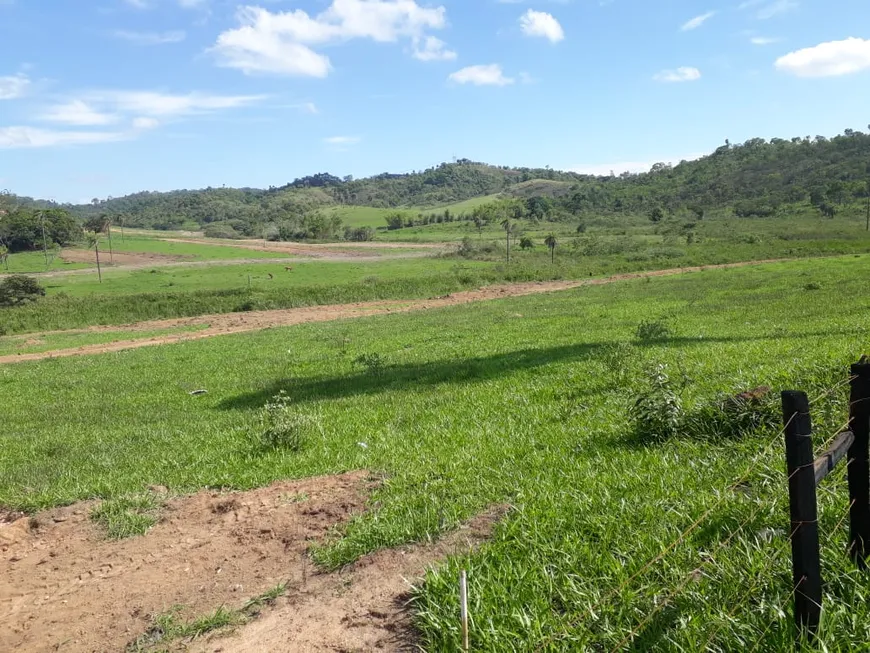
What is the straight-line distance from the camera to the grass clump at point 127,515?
6.06 metres

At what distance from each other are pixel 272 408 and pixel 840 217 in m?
94.9

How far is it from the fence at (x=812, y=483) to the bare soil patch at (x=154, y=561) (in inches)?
140

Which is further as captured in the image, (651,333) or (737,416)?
(651,333)

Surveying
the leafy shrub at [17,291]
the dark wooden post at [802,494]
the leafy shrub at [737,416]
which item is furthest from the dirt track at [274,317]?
the dark wooden post at [802,494]

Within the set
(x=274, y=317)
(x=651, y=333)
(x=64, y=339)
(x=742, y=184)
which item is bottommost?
(x=64, y=339)

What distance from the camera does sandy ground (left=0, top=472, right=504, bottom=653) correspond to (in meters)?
4.10

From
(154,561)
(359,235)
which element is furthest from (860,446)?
(359,235)

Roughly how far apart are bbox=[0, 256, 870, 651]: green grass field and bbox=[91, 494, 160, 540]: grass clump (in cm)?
34

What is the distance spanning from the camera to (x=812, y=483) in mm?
2533

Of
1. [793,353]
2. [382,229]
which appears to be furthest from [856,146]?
[793,353]

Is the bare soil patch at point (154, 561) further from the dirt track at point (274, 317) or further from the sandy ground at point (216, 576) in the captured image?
the dirt track at point (274, 317)

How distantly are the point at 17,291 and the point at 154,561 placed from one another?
43.5m

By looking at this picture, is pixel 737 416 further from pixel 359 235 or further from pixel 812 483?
pixel 359 235

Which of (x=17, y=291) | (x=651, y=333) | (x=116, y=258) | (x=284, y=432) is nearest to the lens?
(x=284, y=432)
